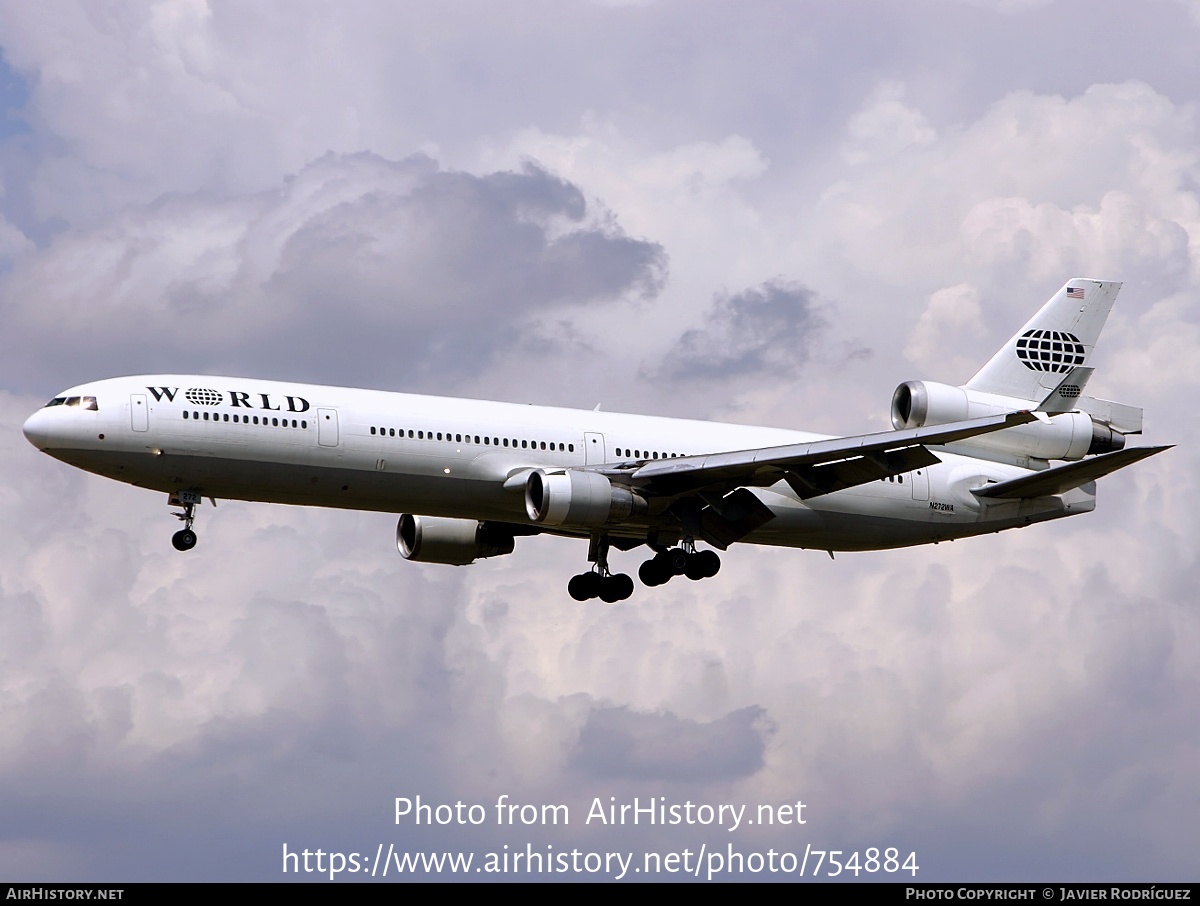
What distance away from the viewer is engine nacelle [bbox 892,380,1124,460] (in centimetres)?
6719

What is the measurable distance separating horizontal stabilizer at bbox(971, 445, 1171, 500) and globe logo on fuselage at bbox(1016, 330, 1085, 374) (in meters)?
5.56

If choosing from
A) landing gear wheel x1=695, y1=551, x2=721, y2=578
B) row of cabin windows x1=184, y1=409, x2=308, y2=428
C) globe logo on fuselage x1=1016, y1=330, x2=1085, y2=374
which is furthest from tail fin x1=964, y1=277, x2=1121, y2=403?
row of cabin windows x1=184, y1=409, x2=308, y2=428

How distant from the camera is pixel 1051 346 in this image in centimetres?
7262

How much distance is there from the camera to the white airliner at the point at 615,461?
190ft

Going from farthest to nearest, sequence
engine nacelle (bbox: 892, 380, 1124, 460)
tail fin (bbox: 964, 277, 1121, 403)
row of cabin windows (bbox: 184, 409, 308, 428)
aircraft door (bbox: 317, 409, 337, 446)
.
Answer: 1. tail fin (bbox: 964, 277, 1121, 403)
2. engine nacelle (bbox: 892, 380, 1124, 460)
3. aircraft door (bbox: 317, 409, 337, 446)
4. row of cabin windows (bbox: 184, 409, 308, 428)

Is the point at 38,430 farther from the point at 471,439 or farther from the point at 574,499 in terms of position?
the point at 574,499

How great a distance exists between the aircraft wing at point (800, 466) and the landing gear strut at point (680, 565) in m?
3.47

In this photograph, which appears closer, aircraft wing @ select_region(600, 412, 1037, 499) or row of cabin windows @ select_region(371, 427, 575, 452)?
aircraft wing @ select_region(600, 412, 1037, 499)

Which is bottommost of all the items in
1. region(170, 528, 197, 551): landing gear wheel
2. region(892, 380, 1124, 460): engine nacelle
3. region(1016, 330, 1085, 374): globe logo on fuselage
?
region(170, 528, 197, 551): landing gear wheel

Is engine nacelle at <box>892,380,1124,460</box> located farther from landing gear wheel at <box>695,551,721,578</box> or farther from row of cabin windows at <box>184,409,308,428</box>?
row of cabin windows at <box>184,409,308,428</box>

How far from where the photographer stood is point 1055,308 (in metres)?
73.4

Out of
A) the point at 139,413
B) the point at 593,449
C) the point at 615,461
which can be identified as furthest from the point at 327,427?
the point at 615,461
